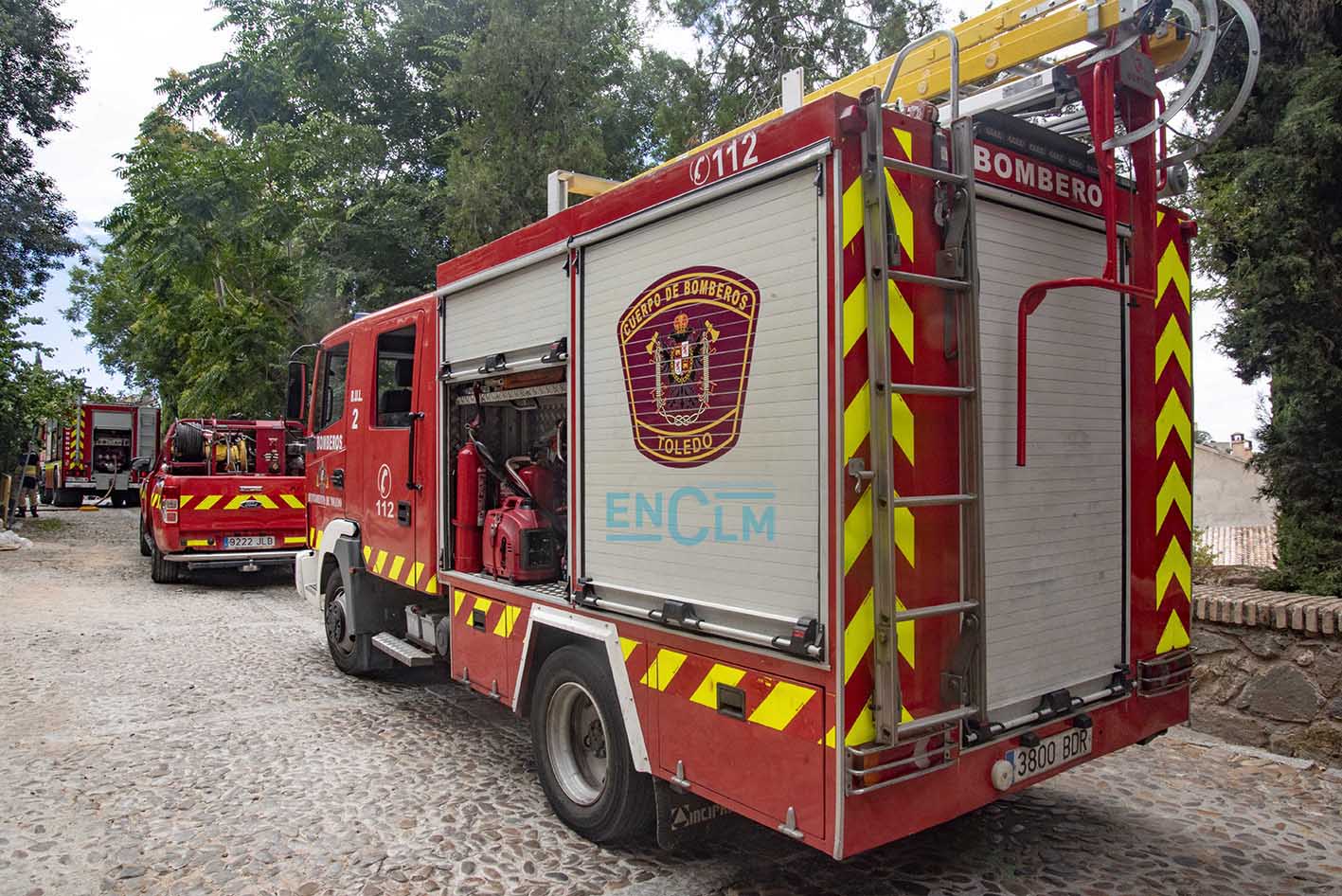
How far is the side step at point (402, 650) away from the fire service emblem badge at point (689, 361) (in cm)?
277

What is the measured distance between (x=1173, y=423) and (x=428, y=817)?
3.78m

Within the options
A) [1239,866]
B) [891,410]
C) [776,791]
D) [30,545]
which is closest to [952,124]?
[891,410]

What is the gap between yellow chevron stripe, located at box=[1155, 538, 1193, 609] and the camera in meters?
3.81

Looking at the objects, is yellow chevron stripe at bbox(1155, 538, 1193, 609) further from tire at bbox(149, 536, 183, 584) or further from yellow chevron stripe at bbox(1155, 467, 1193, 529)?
tire at bbox(149, 536, 183, 584)

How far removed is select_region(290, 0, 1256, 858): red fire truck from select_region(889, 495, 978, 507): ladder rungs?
0.07 ft

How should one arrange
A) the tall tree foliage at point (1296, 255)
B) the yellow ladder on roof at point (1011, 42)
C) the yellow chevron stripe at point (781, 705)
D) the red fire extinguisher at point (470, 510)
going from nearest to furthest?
the yellow chevron stripe at point (781, 705) → the yellow ladder on roof at point (1011, 42) → the red fire extinguisher at point (470, 510) → the tall tree foliage at point (1296, 255)

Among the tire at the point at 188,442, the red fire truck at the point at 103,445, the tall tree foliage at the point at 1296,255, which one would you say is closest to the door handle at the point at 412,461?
the tall tree foliage at the point at 1296,255

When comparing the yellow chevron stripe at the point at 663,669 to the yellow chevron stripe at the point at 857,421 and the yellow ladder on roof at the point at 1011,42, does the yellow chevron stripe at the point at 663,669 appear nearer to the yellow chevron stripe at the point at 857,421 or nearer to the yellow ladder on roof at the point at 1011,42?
the yellow chevron stripe at the point at 857,421

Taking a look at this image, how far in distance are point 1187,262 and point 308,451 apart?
638 cm

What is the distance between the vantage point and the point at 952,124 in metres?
3.01

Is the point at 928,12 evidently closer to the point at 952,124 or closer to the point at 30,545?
the point at 952,124

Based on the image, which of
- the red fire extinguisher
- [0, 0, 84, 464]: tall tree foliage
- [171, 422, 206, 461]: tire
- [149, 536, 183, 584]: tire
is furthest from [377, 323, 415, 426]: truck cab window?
[0, 0, 84, 464]: tall tree foliage

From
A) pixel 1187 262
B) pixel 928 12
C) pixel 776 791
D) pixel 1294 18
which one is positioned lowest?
pixel 776 791

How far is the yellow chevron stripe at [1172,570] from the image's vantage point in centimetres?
381
